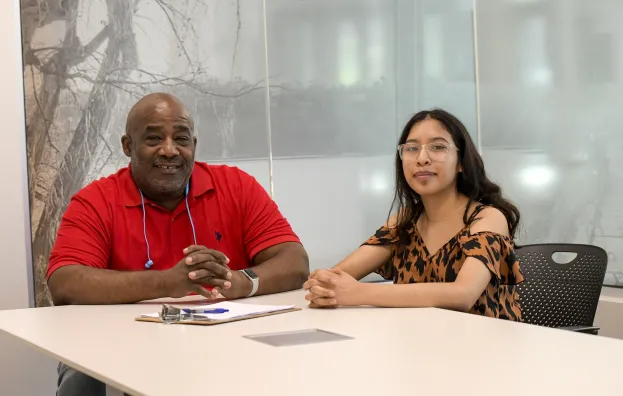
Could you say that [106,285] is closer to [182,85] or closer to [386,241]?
[386,241]

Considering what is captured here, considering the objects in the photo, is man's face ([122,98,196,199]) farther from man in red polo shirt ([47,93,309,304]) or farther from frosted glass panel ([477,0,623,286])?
frosted glass panel ([477,0,623,286])

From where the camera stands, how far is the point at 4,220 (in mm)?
3764

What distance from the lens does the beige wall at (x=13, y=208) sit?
3.75m

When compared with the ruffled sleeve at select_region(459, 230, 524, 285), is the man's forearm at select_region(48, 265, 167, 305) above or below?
below

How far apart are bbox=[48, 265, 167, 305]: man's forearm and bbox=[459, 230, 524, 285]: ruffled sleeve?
3.09ft

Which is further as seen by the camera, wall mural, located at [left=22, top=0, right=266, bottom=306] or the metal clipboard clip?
wall mural, located at [left=22, top=0, right=266, bottom=306]

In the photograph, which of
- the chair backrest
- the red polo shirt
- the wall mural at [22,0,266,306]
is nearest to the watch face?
the red polo shirt

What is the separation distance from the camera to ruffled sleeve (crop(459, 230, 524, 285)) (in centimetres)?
231

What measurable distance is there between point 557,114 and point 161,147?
7.67ft

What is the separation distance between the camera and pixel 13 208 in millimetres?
3779

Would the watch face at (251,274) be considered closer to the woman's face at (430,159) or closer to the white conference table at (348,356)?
the white conference table at (348,356)

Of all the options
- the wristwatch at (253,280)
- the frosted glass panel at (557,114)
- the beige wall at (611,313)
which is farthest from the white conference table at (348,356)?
the frosted glass panel at (557,114)

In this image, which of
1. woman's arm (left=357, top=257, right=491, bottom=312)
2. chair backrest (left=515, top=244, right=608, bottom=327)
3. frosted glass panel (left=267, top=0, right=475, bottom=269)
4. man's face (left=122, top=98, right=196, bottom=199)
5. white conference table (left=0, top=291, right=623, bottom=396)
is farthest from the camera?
frosted glass panel (left=267, top=0, right=475, bottom=269)

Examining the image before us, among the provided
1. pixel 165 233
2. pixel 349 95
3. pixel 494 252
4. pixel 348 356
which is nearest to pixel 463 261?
pixel 494 252
